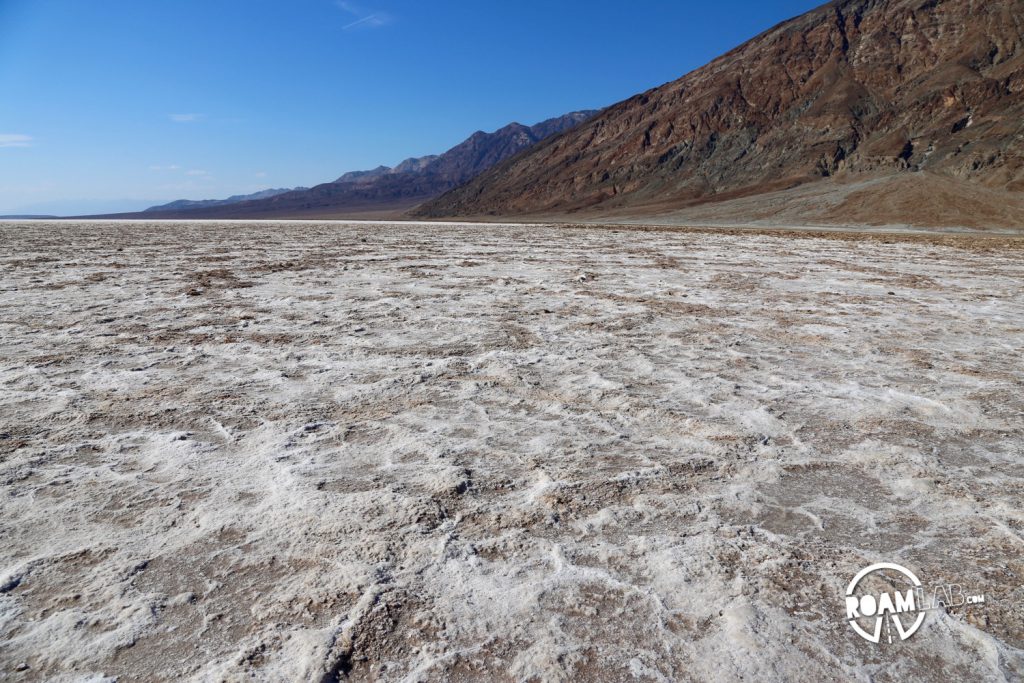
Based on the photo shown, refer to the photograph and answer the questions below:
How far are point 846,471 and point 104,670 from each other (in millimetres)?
2750

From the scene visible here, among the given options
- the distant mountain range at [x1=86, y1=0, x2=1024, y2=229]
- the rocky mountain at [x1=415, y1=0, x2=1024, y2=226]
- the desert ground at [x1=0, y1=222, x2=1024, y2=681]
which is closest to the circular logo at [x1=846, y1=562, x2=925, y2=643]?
the desert ground at [x1=0, y1=222, x2=1024, y2=681]

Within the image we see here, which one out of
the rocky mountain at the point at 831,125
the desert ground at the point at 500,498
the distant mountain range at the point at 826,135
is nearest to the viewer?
the desert ground at the point at 500,498

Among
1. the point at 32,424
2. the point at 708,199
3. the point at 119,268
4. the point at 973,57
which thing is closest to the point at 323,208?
the point at 708,199

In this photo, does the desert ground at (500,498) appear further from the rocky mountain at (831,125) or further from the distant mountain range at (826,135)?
the rocky mountain at (831,125)

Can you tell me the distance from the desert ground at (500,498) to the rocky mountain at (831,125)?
113 ft

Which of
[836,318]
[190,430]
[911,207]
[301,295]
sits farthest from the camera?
[911,207]

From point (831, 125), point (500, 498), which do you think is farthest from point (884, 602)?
point (831, 125)

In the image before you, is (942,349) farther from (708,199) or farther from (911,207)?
(708,199)

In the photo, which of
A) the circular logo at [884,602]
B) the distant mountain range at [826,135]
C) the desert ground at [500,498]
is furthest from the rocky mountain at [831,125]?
the circular logo at [884,602]

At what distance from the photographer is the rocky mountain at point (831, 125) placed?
39906 millimetres

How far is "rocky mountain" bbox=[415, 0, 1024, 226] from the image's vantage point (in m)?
39.9

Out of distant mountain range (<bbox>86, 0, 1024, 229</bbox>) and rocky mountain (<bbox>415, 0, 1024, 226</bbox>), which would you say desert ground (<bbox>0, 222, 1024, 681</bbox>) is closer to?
distant mountain range (<bbox>86, 0, 1024, 229</bbox>)

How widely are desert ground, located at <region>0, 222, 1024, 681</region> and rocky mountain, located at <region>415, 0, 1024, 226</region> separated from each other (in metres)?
34.4

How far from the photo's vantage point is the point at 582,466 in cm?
290
